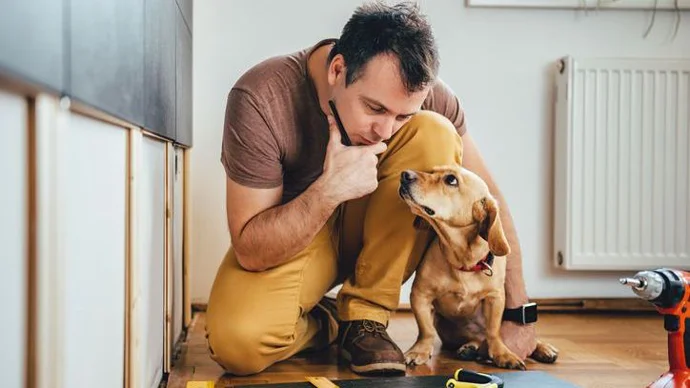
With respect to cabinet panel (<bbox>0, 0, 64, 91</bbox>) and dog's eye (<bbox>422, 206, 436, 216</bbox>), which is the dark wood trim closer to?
cabinet panel (<bbox>0, 0, 64, 91</bbox>)

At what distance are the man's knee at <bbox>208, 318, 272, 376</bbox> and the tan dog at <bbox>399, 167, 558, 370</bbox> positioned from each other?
0.33 metres

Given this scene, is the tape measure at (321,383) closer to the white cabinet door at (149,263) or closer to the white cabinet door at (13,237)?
the white cabinet door at (149,263)

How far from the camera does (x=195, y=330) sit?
227 cm

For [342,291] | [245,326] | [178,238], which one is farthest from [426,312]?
[178,238]

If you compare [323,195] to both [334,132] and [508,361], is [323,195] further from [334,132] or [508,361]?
[508,361]

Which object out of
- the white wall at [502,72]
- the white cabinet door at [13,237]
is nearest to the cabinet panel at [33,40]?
the white cabinet door at [13,237]

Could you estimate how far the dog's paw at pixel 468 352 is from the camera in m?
1.84

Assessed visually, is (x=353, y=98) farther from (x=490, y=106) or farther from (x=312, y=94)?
(x=490, y=106)

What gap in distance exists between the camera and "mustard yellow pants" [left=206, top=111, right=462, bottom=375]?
1688 mm

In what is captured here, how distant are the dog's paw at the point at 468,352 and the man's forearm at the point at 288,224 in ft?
1.57

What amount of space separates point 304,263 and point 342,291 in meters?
0.12

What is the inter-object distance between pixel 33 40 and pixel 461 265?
49.9 inches

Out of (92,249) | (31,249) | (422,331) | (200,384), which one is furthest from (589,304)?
(31,249)

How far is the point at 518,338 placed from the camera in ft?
6.08
